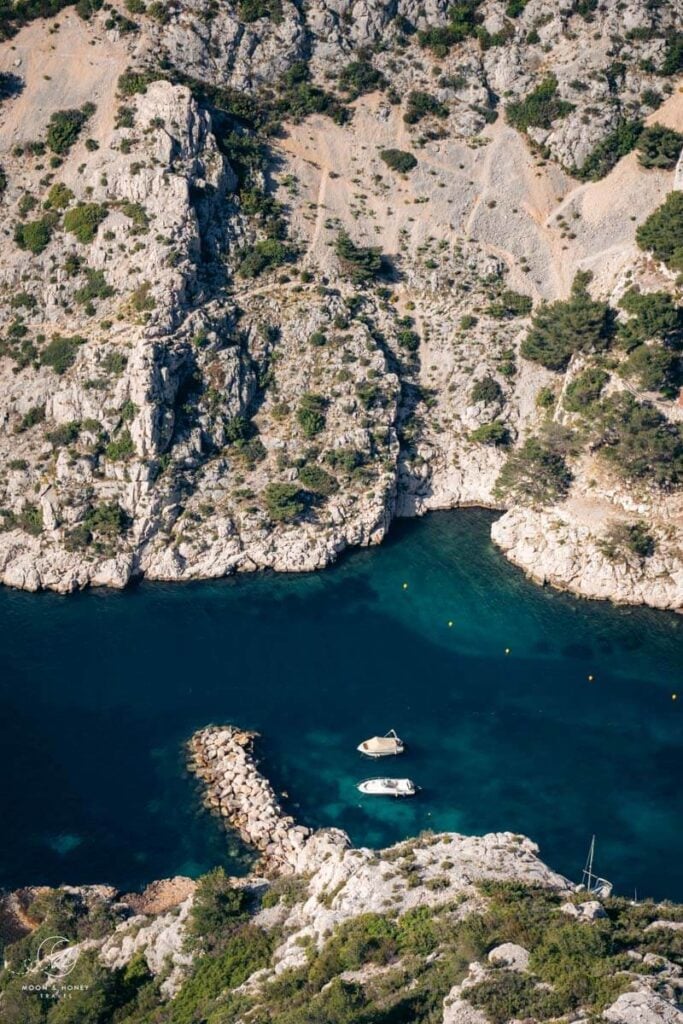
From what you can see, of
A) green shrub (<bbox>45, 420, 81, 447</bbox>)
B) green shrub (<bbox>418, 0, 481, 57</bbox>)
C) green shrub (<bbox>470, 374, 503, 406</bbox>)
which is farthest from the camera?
green shrub (<bbox>418, 0, 481, 57</bbox>)

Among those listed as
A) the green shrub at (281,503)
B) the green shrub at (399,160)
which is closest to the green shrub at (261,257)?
the green shrub at (399,160)

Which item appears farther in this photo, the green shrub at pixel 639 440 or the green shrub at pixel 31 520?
the green shrub at pixel 639 440

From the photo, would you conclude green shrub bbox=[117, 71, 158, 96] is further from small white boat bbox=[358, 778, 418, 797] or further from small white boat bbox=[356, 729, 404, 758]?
small white boat bbox=[358, 778, 418, 797]

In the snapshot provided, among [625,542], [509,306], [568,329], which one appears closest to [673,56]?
[509,306]

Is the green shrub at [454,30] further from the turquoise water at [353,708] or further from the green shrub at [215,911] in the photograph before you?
the green shrub at [215,911]

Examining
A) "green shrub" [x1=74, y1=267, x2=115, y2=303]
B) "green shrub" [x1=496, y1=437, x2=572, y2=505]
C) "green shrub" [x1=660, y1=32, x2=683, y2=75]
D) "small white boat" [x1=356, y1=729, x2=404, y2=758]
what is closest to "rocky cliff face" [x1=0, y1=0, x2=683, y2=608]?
"green shrub" [x1=74, y1=267, x2=115, y2=303]

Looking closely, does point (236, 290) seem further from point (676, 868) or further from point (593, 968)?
point (593, 968)
